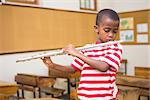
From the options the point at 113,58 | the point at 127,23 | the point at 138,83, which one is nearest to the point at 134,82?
the point at 138,83

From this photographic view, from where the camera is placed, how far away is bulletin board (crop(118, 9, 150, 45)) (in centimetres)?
577

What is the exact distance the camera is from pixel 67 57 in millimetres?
5066

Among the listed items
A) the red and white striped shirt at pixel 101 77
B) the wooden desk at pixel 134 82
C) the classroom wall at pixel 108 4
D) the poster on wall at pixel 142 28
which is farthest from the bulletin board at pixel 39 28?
the red and white striped shirt at pixel 101 77

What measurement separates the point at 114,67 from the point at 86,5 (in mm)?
4500

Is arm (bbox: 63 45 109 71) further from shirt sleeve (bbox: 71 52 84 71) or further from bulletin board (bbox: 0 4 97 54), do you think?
bulletin board (bbox: 0 4 97 54)

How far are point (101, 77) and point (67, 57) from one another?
3.82 meters

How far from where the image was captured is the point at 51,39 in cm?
473

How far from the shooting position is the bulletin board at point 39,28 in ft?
13.0

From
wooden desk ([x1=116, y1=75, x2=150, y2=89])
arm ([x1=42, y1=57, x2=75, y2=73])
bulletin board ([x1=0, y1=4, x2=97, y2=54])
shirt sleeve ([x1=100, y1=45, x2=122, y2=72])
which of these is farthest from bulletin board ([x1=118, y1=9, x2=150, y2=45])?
shirt sleeve ([x1=100, y1=45, x2=122, y2=72])

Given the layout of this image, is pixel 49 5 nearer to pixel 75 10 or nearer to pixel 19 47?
pixel 75 10

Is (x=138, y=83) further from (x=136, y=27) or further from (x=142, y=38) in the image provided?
(x=136, y=27)

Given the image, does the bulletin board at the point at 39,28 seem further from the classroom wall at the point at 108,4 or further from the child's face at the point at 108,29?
the child's face at the point at 108,29

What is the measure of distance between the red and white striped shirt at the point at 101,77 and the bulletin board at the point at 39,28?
2.86 m

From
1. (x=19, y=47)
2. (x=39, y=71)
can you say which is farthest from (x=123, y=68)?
(x=19, y=47)
